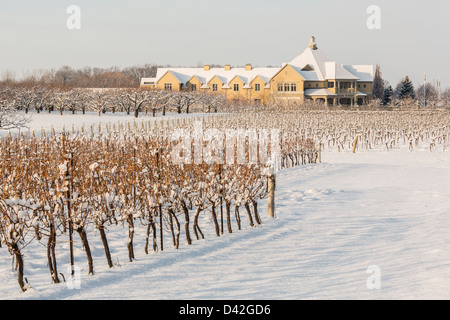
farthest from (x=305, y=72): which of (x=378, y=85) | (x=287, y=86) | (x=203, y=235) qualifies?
(x=203, y=235)

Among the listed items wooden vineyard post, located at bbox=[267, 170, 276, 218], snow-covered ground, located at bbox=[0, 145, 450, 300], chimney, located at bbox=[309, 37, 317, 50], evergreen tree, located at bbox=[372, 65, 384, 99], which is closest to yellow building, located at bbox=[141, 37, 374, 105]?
chimney, located at bbox=[309, 37, 317, 50]

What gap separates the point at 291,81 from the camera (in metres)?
63.1

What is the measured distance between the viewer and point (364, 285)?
22.8 ft

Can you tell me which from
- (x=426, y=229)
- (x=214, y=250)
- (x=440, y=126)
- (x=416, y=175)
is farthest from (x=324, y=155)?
(x=214, y=250)

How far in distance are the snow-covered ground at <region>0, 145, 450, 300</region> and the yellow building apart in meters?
48.6

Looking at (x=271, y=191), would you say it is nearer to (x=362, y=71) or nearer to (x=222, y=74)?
(x=222, y=74)

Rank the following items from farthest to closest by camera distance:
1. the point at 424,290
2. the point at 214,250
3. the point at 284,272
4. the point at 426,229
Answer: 1. the point at 426,229
2. the point at 214,250
3. the point at 284,272
4. the point at 424,290

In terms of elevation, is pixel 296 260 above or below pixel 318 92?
below

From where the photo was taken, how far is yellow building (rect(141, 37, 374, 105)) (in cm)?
6303

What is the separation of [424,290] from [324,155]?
21255mm

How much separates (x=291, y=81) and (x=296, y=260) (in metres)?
56.5

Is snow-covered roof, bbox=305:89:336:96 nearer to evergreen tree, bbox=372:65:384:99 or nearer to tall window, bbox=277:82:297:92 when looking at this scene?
tall window, bbox=277:82:297:92

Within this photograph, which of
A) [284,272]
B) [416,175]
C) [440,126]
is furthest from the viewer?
[440,126]
